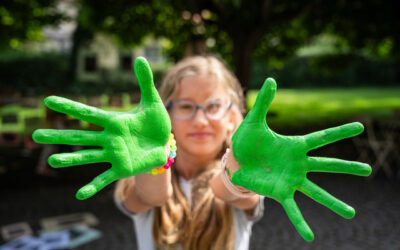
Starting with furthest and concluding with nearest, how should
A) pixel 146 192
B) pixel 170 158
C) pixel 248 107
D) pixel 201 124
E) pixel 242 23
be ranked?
pixel 248 107 → pixel 242 23 → pixel 201 124 → pixel 146 192 → pixel 170 158

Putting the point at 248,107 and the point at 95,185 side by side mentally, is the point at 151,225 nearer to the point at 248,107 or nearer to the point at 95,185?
the point at 95,185

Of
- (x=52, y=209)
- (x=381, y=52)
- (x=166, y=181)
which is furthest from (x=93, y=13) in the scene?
(x=381, y=52)

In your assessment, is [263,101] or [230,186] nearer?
[263,101]

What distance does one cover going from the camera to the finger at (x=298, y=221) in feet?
3.12

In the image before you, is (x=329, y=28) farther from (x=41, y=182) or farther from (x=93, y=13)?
(x=41, y=182)

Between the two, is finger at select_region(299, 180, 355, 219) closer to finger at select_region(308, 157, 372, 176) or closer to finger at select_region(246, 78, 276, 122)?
finger at select_region(308, 157, 372, 176)

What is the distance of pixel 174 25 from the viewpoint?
11117 mm

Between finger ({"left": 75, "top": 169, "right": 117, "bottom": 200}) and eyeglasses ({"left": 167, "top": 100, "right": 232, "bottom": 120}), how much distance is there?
0.57 meters

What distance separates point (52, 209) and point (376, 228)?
4376 millimetres

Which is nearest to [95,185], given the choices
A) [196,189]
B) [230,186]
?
[230,186]

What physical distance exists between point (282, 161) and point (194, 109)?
0.56 meters

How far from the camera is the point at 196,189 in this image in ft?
5.17

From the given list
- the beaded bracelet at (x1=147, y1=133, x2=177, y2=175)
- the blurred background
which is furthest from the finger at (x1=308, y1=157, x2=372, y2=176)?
the blurred background

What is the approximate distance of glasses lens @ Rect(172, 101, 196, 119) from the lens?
152 cm
